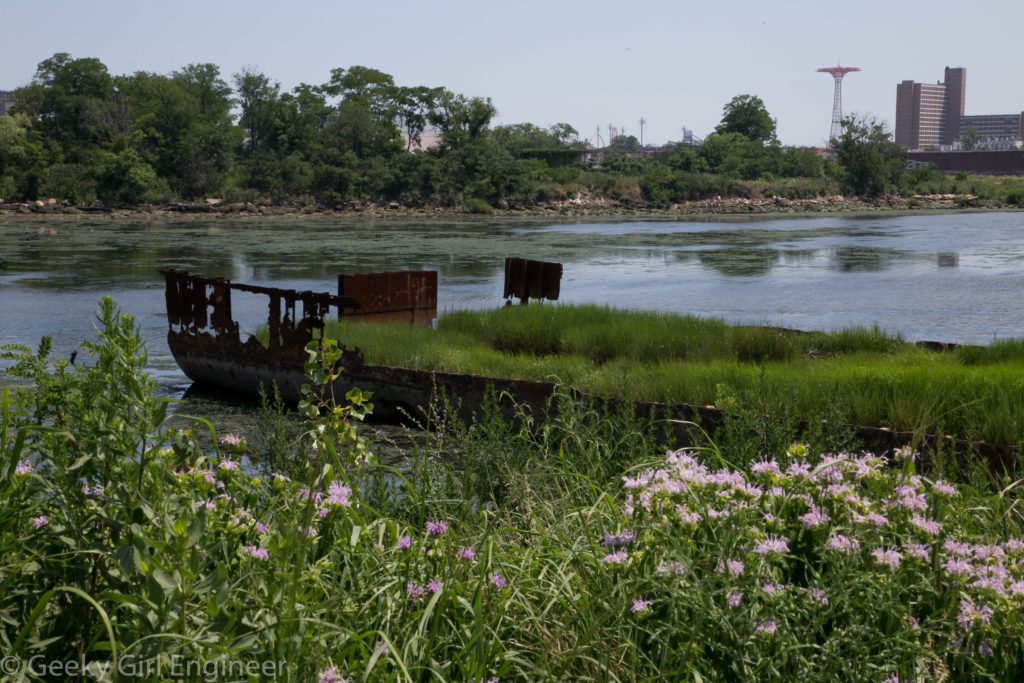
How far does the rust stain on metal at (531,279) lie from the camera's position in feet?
53.2

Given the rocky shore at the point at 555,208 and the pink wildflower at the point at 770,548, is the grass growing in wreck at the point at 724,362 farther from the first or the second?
the rocky shore at the point at 555,208

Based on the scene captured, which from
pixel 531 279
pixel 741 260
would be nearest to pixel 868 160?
pixel 741 260

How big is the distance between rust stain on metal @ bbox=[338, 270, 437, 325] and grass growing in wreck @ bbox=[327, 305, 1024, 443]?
88 centimetres

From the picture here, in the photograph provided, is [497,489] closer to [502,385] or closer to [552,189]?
[502,385]

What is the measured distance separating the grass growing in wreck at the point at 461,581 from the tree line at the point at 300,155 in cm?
7185

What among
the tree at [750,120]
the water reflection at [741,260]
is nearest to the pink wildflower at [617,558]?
the water reflection at [741,260]

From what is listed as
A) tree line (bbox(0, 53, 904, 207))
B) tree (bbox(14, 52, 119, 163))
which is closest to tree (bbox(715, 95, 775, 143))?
tree line (bbox(0, 53, 904, 207))

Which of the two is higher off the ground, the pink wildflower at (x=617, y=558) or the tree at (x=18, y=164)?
the tree at (x=18, y=164)

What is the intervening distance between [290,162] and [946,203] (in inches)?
1935

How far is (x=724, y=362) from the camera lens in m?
10.7

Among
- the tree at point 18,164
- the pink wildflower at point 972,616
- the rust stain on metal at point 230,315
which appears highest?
the tree at point 18,164

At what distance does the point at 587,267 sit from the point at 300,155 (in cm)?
5242

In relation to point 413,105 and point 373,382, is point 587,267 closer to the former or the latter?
point 373,382

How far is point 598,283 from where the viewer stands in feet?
96.6
